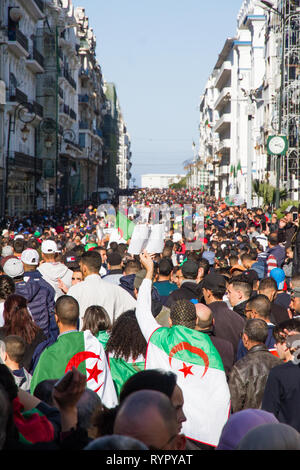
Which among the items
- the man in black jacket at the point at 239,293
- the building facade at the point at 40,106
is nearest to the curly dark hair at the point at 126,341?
the man in black jacket at the point at 239,293

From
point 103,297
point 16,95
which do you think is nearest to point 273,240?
point 103,297

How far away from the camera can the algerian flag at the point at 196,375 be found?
4.73 metres

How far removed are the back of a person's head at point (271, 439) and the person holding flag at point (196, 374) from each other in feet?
5.81

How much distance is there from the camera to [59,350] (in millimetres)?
5254

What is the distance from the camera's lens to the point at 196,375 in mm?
4848

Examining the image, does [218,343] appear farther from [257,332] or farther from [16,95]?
[16,95]

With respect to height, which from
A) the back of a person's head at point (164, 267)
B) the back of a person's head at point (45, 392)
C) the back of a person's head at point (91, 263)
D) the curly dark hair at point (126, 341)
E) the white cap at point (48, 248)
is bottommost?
the back of a person's head at point (45, 392)

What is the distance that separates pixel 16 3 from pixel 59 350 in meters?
41.4

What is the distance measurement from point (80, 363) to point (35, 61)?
145ft

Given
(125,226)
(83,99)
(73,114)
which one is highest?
(83,99)

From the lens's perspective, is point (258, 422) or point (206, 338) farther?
point (206, 338)

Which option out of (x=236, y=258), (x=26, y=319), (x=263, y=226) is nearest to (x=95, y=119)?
(x=263, y=226)

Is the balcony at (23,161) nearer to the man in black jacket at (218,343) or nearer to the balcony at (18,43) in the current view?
the balcony at (18,43)
